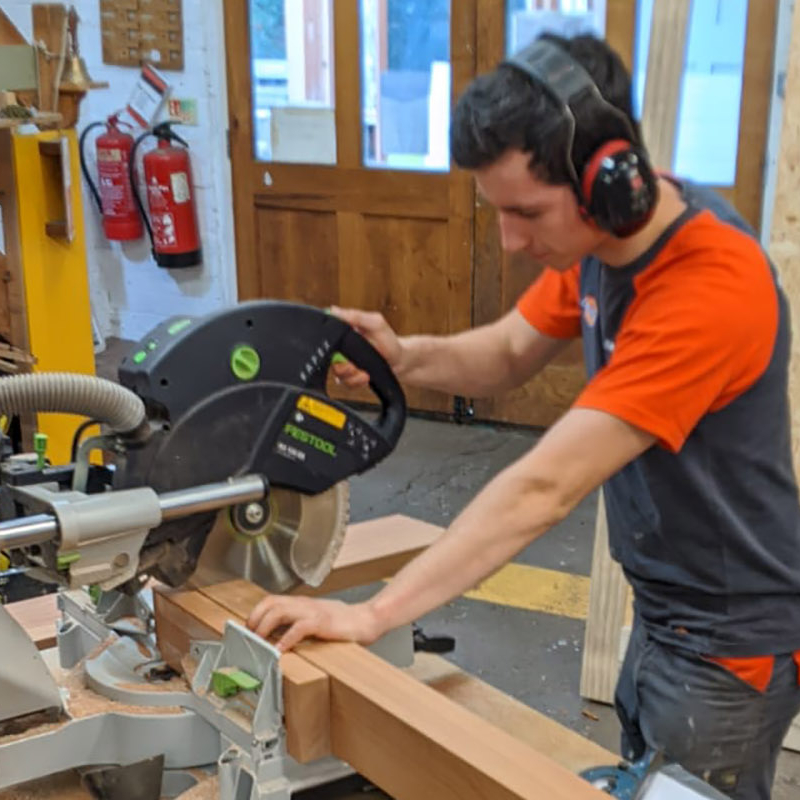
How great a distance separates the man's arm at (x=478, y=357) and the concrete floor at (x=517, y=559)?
27.3 inches

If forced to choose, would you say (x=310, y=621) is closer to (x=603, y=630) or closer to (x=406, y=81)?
(x=603, y=630)

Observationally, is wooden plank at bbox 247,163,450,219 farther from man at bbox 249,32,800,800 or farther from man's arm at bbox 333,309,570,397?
man at bbox 249,32,800,800

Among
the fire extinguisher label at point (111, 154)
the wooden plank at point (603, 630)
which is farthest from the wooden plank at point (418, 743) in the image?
the fire extinguisher label at point (111, 154)

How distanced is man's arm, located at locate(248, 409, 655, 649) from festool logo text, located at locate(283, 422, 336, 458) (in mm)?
214

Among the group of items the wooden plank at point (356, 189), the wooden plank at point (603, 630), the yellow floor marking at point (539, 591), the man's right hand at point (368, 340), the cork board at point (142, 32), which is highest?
the cork board at point (142, 32)

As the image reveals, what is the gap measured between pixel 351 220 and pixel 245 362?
3648 mm

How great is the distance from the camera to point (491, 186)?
1313mm

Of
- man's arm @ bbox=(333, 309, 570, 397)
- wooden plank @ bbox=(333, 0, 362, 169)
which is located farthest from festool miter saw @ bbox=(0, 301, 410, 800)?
wooden plank @ bbox=(333, 0, 362, 169)

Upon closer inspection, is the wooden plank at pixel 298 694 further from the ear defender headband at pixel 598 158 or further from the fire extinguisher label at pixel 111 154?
the fire extinguisher label at pixel 111 154

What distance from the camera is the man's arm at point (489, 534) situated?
1264 millimetres

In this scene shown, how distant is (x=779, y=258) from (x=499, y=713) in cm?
138

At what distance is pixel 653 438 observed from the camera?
4.15 ft

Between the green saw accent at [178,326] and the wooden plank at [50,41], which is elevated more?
the wooden plank at [50,41]

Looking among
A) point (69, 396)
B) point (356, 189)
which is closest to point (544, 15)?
point (356, 189)
